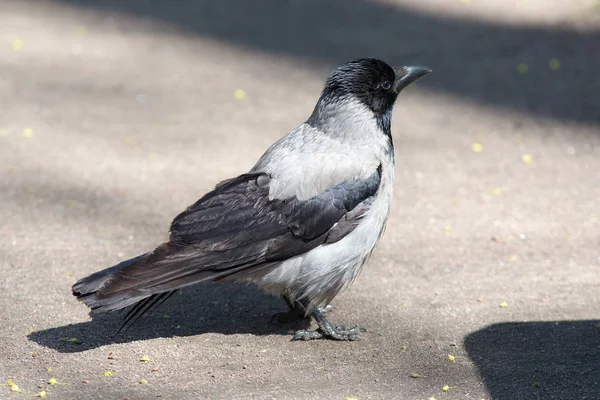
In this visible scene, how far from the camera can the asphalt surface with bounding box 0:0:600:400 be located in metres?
4.47

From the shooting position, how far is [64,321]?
4.84 m

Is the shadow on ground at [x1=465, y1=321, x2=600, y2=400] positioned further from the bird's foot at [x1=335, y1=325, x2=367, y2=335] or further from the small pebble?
the small pebble

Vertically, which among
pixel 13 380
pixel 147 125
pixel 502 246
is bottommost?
pixel 13 380

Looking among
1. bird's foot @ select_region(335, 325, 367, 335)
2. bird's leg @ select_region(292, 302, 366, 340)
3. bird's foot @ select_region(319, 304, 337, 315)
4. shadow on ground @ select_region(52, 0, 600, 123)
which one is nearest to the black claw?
bird's leg @ select_region(292, 302, 366, 340)

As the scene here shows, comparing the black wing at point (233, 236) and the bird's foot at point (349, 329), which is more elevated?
the black wing at point (233, 236)

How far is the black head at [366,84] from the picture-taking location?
4953 mm

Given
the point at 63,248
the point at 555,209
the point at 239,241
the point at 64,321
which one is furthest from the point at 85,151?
the point at 555,209

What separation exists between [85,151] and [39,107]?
1.04 meters

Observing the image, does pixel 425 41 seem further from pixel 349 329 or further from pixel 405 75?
pixel 349 329

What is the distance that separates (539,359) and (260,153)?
130 inches

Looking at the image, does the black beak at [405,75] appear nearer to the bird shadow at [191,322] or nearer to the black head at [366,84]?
the black head at [366,84]

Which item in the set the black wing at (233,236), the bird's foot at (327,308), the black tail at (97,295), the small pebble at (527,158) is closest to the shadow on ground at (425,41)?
the small pebble at (527,158)

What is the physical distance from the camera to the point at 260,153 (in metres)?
7.24

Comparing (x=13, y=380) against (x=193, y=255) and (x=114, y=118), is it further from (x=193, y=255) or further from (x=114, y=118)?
(x=114, y=118)
